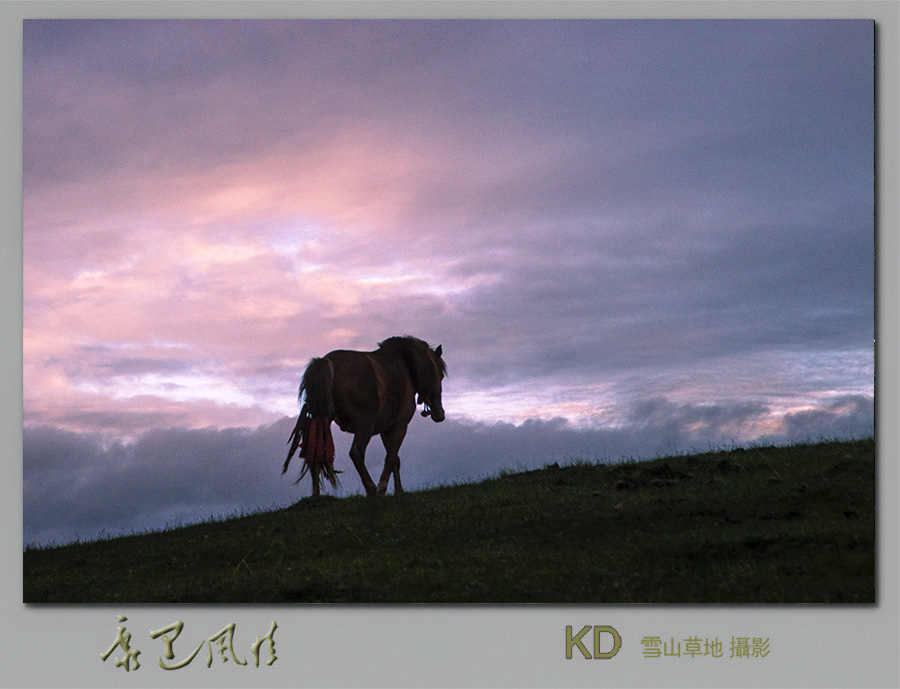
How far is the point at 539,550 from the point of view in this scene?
12125 millimetres

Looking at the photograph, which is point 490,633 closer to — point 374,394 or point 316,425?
point 316,425

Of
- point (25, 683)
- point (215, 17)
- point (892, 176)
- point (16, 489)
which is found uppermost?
point (215, 17)

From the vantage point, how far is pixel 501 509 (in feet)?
47.0

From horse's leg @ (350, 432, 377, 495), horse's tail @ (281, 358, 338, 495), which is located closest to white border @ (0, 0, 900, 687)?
horse's tail @ (281, 358, 338, 495)

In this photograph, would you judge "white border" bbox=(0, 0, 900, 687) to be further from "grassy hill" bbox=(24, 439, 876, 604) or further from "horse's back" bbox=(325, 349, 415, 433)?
"horse's back" bbox=(325, 349, 415, 433)

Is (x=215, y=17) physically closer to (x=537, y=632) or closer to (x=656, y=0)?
(x=656, y=0)

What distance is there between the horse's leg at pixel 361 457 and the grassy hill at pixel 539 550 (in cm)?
84

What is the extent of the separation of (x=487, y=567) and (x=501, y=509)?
278 centimetres

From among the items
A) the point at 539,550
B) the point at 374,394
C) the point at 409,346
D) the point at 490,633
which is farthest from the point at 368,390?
the point at 490,633

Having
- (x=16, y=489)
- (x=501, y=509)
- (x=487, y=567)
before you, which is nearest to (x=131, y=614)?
(x=16, y=489)

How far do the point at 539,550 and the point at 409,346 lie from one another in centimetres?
542

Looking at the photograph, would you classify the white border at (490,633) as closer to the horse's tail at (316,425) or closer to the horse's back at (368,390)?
the horse's tail at (316,425)

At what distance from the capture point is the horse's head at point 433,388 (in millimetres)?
16172

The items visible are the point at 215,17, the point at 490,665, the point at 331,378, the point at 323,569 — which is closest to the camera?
the point at 490,665
